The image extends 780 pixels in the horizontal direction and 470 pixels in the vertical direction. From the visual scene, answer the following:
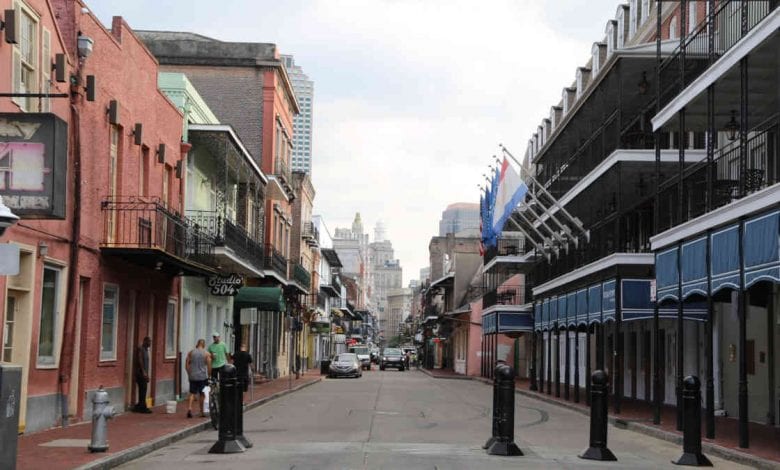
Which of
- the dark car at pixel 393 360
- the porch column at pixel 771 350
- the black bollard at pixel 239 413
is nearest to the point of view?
the black bollard at pixel 239 413

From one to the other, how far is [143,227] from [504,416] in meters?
10.1

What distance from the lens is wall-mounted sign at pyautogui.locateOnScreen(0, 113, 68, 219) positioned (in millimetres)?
11078

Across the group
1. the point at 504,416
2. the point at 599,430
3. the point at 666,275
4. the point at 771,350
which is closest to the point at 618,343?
the point at 666,275

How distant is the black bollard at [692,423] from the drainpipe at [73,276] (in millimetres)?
10484

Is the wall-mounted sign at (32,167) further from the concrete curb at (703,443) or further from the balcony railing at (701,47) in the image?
the balcony railing at (701,47)

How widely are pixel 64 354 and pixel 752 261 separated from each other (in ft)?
38.4

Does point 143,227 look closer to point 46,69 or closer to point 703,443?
point 46,69

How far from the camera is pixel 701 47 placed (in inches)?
1003

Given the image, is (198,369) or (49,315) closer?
(49,315)

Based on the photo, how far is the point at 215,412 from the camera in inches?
786

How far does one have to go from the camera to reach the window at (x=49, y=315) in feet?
58.3

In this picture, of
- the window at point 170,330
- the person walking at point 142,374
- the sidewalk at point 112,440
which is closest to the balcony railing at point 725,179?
the sidewalk at point 112,440

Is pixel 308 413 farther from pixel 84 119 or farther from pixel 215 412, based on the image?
pixel 84 119

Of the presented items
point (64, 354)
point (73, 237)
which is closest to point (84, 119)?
point (73, 237)
